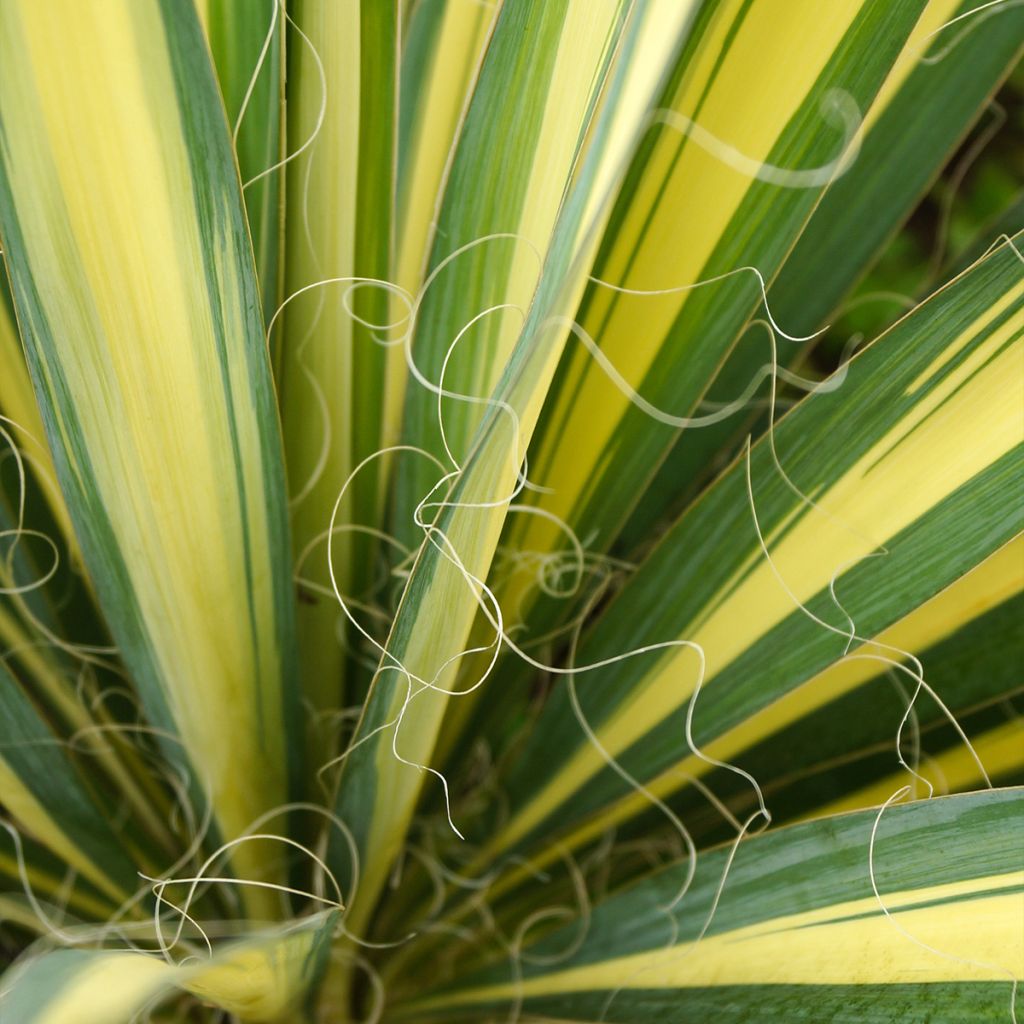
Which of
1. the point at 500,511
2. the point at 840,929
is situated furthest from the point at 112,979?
the point at 840,929

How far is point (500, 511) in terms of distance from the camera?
345 mm

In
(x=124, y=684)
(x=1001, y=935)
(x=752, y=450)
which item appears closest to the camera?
(x=1001, y=935)

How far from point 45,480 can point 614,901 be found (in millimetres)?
387

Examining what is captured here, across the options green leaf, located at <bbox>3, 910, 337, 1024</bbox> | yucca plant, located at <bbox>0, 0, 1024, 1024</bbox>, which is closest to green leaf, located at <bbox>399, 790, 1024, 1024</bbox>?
yucca plant, located at <bbox>0, 0, 1024, 1024</bbox>

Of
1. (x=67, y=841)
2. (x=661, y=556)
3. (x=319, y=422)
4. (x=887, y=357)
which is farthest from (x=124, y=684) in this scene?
(x=887, y=357)

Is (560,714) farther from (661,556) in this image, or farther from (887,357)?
(887,357)

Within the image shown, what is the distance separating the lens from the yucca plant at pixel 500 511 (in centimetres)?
36

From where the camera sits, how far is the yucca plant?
0.36 meters

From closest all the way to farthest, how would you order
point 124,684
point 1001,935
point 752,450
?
point 1001,935, point 752,450, point 124,684

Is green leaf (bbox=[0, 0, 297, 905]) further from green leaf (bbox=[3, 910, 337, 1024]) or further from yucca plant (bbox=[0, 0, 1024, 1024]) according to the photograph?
green leaf (bbox=[3, 910, 337, 1024])

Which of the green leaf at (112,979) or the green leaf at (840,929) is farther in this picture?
the green leaf at (840,929)

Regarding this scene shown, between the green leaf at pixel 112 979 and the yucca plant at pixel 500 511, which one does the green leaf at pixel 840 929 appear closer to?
the yucca plant at pixel 500 511

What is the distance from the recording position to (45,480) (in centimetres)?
55

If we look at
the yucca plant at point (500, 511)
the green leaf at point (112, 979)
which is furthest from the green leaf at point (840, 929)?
the green leaf at point (112, 979)
